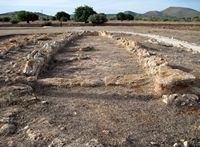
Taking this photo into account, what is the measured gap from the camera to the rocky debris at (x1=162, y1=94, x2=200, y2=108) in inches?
323

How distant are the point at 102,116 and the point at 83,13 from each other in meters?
74.0

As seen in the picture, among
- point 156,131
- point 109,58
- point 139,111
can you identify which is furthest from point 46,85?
point 109,58

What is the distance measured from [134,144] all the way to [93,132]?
0.82 m

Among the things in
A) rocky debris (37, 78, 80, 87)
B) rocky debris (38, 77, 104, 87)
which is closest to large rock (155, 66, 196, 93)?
rocky debris (38, 77, 104, 87)

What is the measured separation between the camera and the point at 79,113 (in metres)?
7.80

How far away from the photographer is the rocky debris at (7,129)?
22.0 feet

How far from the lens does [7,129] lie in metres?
6.79

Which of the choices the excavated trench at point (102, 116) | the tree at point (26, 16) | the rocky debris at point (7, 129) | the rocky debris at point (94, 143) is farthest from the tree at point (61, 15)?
the rocky debris at point (94, 143)

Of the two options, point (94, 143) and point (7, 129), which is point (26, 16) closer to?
point (7, 129)

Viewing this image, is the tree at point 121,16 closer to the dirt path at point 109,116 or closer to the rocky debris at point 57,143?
the dirt path at point 109,116

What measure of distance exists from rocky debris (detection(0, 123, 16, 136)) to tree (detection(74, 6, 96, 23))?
7193 cm

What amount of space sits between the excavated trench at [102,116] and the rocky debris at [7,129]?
95mm

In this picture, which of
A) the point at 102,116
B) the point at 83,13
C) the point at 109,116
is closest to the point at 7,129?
the point at 102,116

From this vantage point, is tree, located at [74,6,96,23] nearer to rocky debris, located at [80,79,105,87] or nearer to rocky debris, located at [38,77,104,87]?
rocky debris, located at [38,77,104,87]
